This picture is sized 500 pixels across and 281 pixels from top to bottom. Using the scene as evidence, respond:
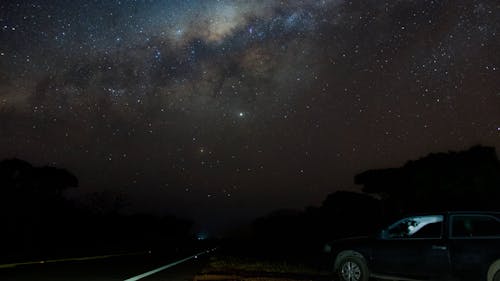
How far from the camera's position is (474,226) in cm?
1152

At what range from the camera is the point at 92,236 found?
6475 centimetres


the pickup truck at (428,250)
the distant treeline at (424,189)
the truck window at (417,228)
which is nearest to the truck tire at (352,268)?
the pickup truck at (428,250)

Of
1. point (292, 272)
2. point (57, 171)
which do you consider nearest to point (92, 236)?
point (57, 171)

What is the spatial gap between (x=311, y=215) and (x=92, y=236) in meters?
39.6

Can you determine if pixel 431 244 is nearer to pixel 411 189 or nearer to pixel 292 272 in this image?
pixel 292 272

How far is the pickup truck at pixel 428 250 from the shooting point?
11.1 metres

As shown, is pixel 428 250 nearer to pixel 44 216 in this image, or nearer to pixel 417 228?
pixel 417 228

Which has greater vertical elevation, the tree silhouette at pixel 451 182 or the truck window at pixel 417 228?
the tree silhouette at pixel 451 182

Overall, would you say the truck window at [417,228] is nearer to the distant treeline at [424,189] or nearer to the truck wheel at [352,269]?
the truck wheel at [352,269]

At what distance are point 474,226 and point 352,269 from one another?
287cm

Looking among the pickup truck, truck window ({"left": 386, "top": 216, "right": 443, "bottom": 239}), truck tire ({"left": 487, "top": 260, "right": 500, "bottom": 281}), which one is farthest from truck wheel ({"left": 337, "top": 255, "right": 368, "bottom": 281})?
truck tire ({"left": 487, "top": 260, "right": 500, "bottom": 281})

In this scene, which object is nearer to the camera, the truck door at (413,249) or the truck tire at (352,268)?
the truck door at (413,249)

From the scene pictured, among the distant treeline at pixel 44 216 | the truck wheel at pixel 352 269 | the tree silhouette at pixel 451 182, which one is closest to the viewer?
the truck wheel at pixel 352 269

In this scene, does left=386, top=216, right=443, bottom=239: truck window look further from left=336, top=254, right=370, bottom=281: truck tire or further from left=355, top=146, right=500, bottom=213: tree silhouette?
left=355, top=146, right=500, bottom=213: tree silhouette
